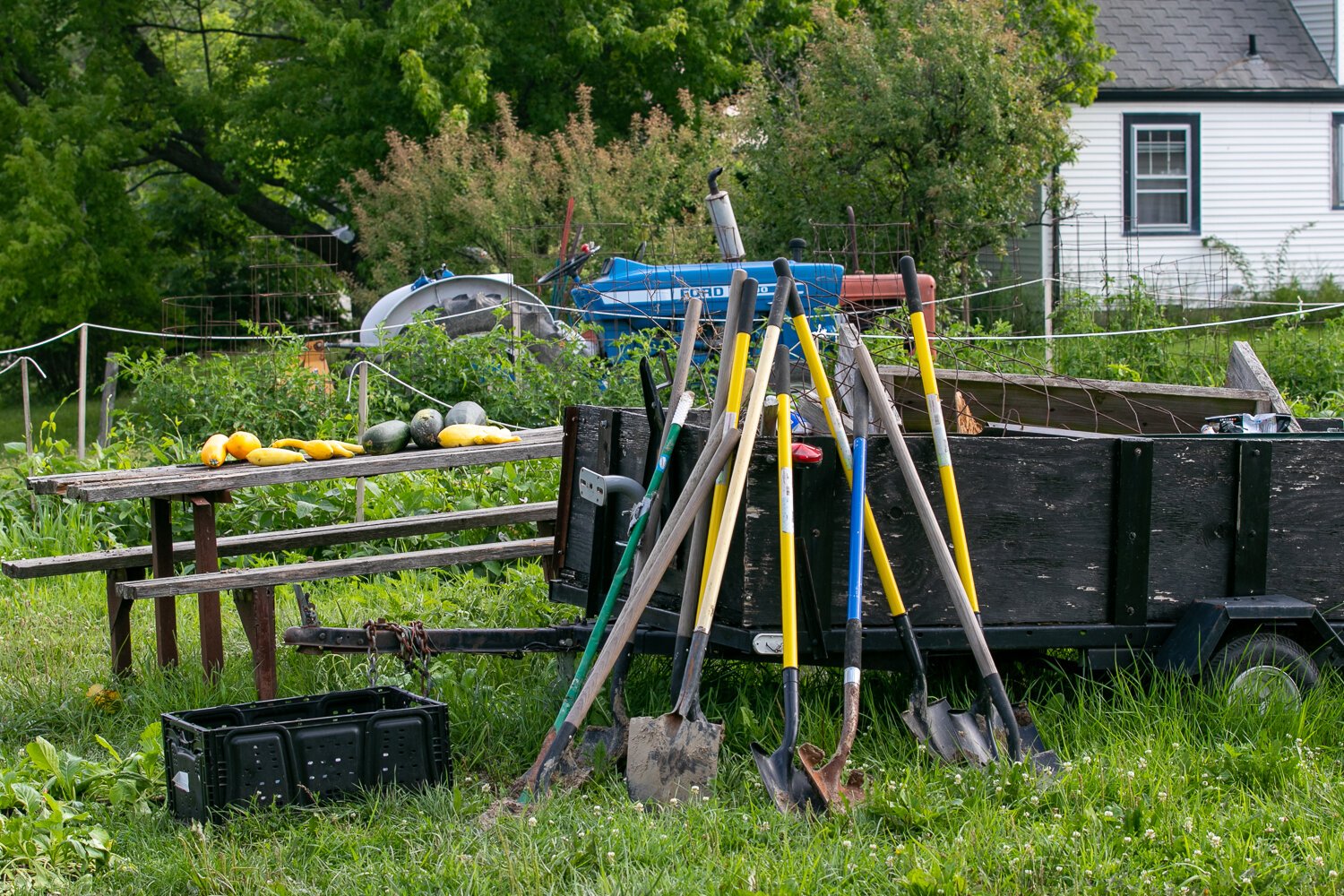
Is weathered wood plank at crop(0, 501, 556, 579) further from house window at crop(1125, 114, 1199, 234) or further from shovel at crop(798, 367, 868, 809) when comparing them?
house window at crop(1125, 114, 1199, 234)

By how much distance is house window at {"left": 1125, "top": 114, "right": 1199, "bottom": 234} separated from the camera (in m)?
19.5

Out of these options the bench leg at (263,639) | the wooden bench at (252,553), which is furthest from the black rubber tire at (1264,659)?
the bench leg at (263,639)

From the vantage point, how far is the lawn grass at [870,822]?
3.10m

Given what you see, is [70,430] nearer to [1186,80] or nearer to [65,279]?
[65,279]

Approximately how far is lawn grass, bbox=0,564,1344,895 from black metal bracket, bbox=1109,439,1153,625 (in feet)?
0.87

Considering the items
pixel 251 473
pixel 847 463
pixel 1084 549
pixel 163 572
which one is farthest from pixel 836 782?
pixel 163 572

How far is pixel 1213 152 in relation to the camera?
19.6 metres

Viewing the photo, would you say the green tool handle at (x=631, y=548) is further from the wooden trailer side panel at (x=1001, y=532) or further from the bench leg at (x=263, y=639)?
the bench leg at (x=263, y=639)

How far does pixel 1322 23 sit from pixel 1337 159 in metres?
1.99

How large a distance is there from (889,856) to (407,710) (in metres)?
1.39

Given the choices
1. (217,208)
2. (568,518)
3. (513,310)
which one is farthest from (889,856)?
(217,208)

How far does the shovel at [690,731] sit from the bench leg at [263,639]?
5.62 ft

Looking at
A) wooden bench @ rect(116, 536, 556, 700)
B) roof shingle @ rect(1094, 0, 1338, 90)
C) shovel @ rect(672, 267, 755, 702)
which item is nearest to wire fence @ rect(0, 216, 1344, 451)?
shovel @ rect(672, 267, 755, 702)

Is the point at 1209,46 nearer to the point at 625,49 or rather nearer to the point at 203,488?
the point at 625,49
